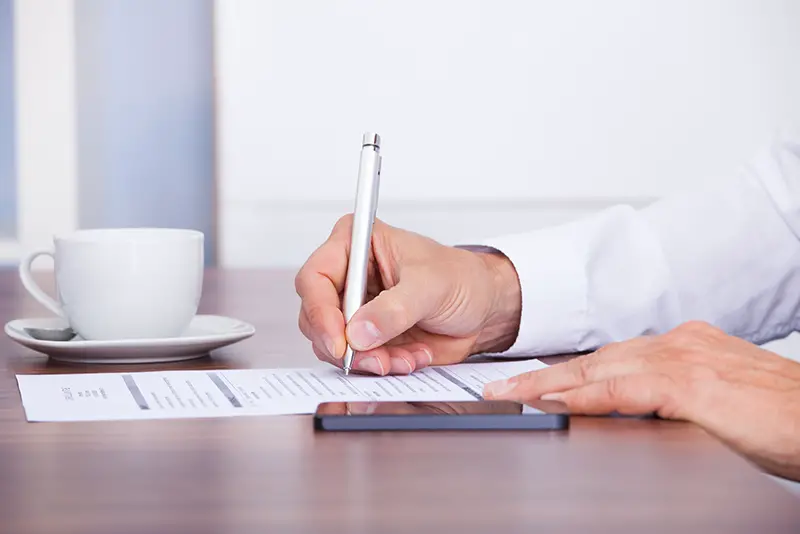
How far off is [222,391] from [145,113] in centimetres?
240

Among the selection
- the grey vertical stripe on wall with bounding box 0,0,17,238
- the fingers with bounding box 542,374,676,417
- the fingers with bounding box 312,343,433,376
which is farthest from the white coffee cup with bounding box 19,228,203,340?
the grey vertical stripe on wall with bounding box 0,0,17,238

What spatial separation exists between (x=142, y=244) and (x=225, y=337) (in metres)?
0.10

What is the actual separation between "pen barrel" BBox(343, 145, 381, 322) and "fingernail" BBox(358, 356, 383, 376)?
5 centimetres

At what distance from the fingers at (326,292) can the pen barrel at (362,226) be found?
0.07ft

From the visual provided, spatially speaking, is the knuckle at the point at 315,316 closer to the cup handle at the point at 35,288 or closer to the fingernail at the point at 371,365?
the fingernail at the point at 371,365

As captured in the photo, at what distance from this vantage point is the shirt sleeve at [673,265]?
0.97 metres

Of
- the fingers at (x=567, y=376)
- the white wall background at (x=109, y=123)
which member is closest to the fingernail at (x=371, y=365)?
the fingers at (x=567, y=376)

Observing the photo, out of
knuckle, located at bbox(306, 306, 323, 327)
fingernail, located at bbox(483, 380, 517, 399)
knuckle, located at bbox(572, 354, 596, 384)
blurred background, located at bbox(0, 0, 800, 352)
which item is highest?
blurred background, located at bbox(0, 0, 800, 352)

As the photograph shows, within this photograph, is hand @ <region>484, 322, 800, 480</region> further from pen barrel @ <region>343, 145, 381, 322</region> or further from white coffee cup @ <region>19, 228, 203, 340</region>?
white coffee cup @ <region>19, 228, 203, 340</region>

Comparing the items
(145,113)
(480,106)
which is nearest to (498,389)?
(480,106)

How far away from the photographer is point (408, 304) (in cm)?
79

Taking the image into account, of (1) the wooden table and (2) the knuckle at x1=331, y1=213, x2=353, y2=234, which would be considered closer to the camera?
(1) the wooden table

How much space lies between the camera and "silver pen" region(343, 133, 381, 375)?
0.81 metres

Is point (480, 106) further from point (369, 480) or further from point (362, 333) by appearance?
point (369, 480)
